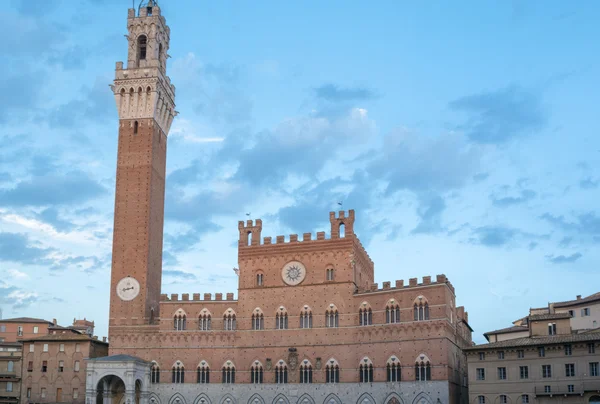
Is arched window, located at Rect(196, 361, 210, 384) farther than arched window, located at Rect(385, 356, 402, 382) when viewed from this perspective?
Yes

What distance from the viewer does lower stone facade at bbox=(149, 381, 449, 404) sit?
56.2 m

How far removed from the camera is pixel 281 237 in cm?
6569

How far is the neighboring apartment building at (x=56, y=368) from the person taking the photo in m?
67.4

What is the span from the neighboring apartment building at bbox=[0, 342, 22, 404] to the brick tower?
11.8 m

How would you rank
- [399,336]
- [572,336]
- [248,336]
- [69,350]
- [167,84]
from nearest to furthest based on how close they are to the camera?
[572,336]
[399,336]
[248,336]
[69,350]
[167,84]

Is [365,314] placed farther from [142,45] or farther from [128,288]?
[142,45]

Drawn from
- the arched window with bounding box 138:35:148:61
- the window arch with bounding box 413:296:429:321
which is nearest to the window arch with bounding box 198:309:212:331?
the window arch with bounding box 413:296:429:321

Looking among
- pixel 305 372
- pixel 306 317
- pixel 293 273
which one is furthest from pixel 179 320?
pixel 305 372

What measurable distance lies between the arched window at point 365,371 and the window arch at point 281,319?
774 cm

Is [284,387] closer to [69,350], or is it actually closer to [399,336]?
[399,336]

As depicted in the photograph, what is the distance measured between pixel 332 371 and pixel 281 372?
463 cm

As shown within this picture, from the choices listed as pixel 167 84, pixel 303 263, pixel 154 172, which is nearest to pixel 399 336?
pixel 303 263

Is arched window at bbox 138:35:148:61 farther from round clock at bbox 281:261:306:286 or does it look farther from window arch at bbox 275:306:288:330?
window arch at bbox 275:306:288:330

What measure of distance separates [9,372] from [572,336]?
52.7m
